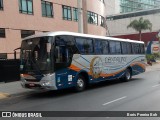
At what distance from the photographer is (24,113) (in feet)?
34.4

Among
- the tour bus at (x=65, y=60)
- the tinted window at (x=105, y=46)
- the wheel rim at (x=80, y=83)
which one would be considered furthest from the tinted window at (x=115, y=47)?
the wheel rim at (x=80, y=83)

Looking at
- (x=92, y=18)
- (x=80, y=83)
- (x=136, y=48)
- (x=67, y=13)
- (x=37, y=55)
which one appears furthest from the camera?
(x=92, y=18)

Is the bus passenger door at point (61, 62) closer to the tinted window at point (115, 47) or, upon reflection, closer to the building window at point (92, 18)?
the tinted window at point (115, 47)

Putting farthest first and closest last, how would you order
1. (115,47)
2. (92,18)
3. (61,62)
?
(92,18) < (115,47) < (61,62)

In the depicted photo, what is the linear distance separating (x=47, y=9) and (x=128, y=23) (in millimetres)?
65672

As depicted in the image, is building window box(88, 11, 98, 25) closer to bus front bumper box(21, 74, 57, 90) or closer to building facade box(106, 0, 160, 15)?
bus front bumper box(21, 74, 57, 90)

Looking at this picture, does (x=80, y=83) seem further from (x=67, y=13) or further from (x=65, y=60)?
(x=67, y=13)

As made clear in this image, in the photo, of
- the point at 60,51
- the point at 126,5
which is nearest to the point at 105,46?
the point at 60,51

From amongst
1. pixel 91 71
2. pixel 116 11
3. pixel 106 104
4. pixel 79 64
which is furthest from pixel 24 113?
pixel 116 11

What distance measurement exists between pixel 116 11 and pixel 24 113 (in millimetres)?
105032

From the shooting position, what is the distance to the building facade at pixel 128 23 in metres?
89.3

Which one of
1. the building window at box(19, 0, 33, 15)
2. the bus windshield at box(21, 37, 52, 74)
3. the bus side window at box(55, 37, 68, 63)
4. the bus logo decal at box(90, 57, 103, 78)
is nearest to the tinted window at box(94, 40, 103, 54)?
the bus logo decal at box(90, 57, 103, 78)

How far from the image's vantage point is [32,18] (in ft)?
103

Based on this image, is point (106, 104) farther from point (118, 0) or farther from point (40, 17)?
point (118, 0)
